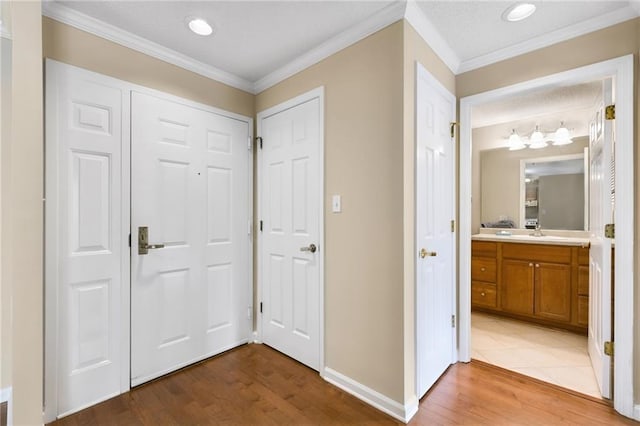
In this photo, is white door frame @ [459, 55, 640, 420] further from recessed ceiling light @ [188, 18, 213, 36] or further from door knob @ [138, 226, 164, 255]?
door knob @ [138, 226, 164, 255]

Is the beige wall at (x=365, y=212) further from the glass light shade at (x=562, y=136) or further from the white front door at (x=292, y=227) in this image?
the glass light shade at (x=562, y=136)

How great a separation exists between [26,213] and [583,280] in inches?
166

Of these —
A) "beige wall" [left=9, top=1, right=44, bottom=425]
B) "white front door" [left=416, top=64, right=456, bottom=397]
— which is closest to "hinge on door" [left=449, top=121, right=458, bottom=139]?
"white front door" [left=416, top=64, right=456, bottom=397]

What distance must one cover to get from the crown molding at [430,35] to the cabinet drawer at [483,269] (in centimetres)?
213

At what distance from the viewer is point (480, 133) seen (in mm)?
3887

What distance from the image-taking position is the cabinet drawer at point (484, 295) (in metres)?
3.26

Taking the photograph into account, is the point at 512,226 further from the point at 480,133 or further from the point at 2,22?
the point at 2,22

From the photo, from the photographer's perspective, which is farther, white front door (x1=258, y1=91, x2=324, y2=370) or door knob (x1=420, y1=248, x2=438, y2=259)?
white front door (x1=258, y1=91, x2=324, y2=370)

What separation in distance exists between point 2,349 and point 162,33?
1969 millimetres

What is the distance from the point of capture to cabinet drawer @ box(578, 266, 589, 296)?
2713mm

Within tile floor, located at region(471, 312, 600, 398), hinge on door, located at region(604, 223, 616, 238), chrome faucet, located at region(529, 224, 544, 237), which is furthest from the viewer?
chrome faucet, located at region(529, 224, 544, 237)

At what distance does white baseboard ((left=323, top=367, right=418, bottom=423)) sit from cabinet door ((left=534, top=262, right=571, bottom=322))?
2116mm

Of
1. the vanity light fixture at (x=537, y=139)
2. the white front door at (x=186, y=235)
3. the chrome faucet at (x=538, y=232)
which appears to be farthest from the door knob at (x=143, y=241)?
the vanity light fixture at (x=537, y=139)

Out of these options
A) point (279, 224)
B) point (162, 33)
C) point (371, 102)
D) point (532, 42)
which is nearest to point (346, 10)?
point (371, 102)
